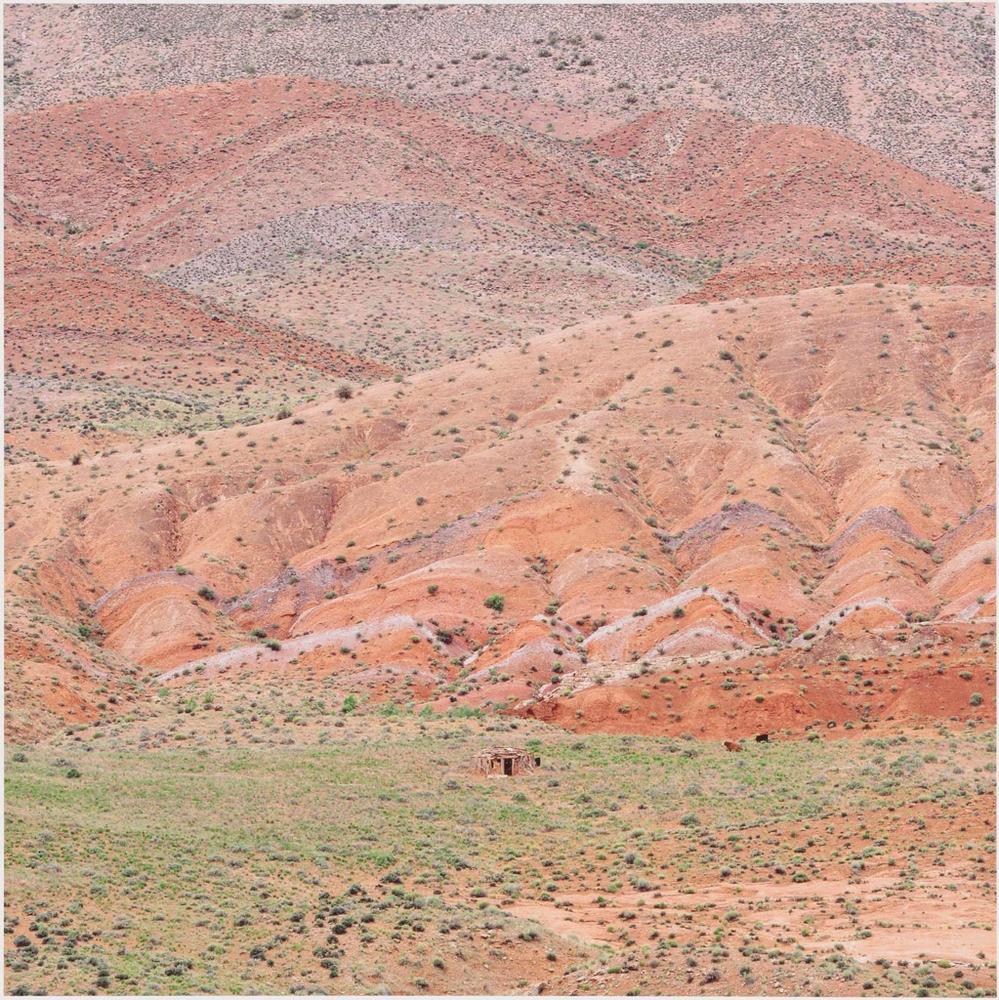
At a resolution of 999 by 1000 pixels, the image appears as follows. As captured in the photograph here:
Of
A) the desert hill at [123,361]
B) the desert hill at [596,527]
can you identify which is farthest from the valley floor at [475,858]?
the desert hill at [123,361]

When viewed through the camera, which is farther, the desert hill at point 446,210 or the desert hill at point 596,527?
the desert hill at point 446,210

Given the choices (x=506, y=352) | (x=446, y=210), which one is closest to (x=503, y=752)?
(x=506, y=352)

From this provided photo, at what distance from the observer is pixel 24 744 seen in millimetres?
51469

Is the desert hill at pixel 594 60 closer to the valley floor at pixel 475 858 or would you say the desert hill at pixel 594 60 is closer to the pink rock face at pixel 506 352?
the pink rock face at pixel 506 352

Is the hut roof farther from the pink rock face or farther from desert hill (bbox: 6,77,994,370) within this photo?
desert hill (bbox: 6,77,994,370)

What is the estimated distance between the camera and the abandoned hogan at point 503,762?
49.9 meters

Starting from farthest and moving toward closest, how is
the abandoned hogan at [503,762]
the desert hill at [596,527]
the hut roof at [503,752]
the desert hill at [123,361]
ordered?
the desert hill at [123,361] → the desert hill at [596,527] → the hut roof at [503,752] → the abandoned hogan at [503,762]

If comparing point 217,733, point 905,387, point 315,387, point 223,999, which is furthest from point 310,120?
point 223,999

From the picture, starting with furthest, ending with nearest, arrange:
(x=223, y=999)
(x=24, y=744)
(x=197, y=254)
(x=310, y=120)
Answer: (x=310, y=120)
(x=197, y=254)
(x=24, y=744)
(x=223, y=999)

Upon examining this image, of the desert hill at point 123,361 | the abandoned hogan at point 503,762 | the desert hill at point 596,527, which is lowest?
the abandoned hogan at point 503,762

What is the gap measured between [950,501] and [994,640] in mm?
11834

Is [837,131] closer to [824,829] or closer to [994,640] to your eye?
[994,640]

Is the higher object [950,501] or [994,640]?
[950,501]

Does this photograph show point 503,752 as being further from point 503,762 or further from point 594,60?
point 594,60
